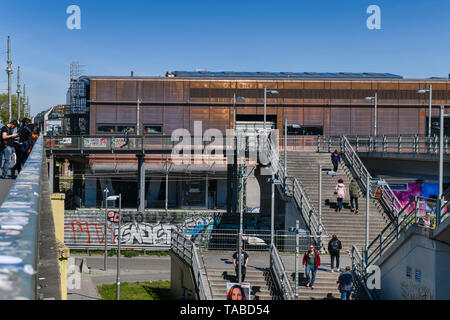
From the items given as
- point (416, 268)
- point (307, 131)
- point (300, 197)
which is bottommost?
point (416, 268)

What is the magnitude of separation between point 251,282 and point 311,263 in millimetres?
2180

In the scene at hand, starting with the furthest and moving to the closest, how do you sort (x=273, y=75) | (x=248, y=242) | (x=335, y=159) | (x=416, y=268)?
1. (x=273, y=75)
2. (x=335, y=159)
3. (x=248, y=242)
4. (x=416, y=268)

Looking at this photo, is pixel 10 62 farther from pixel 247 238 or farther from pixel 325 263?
pixel 325 263

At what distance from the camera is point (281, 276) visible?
17.8 m

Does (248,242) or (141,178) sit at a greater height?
(141,178)

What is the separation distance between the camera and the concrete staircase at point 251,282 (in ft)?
57.7

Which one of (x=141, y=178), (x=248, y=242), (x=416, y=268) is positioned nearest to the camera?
(x=416, y=268)

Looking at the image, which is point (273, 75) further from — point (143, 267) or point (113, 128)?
point (143, 267)

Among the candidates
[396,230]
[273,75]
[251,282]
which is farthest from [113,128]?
[396,230]

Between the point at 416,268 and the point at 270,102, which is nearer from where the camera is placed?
the point at 416,268

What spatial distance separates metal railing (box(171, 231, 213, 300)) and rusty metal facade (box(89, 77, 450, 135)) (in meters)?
25.5

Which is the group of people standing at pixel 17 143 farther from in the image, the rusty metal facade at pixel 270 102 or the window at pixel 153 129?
the rusty metal facade at pixel 270 102

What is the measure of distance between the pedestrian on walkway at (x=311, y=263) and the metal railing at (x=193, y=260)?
2927 mm
